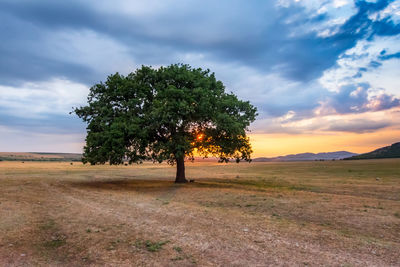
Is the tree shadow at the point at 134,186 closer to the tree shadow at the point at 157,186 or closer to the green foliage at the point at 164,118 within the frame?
the tree shadow at the point at 157,186

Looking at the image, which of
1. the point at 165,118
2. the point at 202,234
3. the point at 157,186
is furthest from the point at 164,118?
the point at 202,234

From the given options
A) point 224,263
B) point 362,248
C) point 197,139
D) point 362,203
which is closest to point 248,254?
point 224,263

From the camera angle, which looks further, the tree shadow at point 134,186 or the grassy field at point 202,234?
the tree shadow at point 134,186

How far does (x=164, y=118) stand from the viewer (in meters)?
24.4

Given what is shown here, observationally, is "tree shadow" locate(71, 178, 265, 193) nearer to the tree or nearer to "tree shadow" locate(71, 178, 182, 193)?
"tree shadow" locate(71, 178, 182, 193)

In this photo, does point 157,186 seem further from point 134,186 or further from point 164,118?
point 164,118

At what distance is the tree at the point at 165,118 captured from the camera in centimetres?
2550

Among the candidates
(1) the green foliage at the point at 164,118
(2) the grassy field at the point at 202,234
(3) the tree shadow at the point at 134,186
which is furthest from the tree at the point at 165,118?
(2) the grassy field at the point at 202,234

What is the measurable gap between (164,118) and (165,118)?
109mm

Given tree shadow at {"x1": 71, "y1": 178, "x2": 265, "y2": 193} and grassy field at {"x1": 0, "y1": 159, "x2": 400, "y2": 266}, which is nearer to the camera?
grassy field at {"x1": 0, "y1": 159, "x2": 400, "y2": 266}

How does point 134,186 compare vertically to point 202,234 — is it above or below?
below

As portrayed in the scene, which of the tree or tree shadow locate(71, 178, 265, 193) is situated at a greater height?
the tree

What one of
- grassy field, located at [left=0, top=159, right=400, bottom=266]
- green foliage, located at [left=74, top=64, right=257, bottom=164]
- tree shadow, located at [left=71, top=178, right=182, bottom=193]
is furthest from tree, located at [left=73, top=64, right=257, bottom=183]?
grassy field, located at [left=0, top=159, right=400, bottom=266]

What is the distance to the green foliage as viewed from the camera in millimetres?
25500
